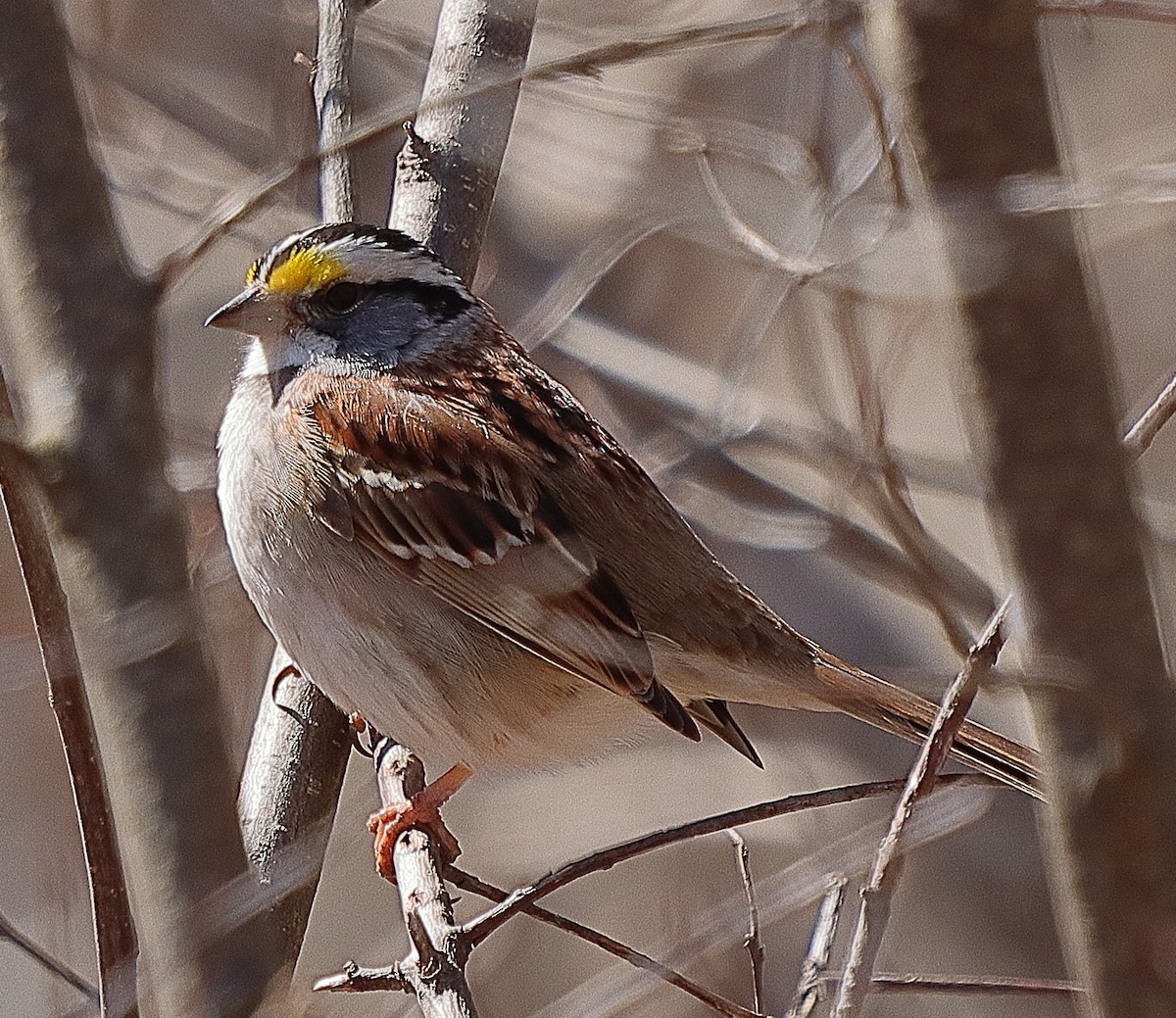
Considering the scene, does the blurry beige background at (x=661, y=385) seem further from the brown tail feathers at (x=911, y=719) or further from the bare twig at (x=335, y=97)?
the brown tail feathers at (x=911, y=719)

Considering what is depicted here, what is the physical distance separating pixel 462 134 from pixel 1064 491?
5.81 feet

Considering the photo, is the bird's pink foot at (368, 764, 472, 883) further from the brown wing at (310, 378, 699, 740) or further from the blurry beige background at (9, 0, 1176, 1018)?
the blurry beige background at (9, 0, 1176, 1018)

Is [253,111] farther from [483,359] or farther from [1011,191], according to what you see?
[1011,191]

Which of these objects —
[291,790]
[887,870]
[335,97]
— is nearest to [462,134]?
[335,97]

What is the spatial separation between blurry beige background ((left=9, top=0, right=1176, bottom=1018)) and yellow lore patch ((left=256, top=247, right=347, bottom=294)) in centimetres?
53

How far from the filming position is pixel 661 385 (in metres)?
4.72

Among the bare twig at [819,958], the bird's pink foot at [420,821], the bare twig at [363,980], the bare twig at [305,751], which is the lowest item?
the bare twig at [819,958]

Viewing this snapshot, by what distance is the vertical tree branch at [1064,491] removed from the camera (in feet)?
5.60

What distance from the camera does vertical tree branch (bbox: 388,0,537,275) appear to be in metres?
3.14

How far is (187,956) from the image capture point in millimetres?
2217

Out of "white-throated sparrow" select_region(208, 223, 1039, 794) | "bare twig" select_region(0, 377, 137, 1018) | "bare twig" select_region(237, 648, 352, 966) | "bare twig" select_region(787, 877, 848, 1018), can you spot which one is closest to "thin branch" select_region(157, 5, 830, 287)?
"white-throated sparrow" select_region(208, 223, 1039, 794)

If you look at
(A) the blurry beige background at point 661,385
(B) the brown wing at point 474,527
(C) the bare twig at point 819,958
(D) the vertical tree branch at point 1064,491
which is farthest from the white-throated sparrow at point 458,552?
(D) the vertical tree branch at point 1064,491

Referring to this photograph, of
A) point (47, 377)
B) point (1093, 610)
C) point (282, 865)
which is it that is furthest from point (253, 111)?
point (1093, 610)

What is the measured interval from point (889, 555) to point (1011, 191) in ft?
6.72
